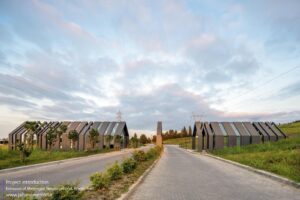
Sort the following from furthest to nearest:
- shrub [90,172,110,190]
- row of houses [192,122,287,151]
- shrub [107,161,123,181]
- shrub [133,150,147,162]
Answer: row of houses [192,122,287,151] → shrub [133,150,147,162] → shrub [107,161,123,181] → shrub [90,172,110,190]

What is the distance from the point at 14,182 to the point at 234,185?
891 cm

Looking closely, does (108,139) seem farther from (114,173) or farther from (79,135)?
(114,173)

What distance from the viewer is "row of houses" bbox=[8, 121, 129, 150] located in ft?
192

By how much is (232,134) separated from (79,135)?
28597 millimetres

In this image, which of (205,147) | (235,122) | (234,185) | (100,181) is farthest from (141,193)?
(235,122)

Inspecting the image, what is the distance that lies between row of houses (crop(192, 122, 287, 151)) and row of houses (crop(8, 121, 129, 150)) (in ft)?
54.3

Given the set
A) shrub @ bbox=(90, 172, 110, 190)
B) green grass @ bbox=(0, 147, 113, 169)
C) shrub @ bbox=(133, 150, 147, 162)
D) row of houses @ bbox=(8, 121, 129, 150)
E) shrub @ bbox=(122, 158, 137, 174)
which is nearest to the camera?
shrub @ bbox=(90, 172, 110, 190)

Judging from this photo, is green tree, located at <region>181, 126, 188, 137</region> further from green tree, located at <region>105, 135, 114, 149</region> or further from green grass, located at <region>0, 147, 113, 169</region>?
green grass, located at <region>0, 147, 113, 169</region>

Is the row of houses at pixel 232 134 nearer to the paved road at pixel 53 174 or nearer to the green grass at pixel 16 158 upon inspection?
the green grass at pixel 16 158

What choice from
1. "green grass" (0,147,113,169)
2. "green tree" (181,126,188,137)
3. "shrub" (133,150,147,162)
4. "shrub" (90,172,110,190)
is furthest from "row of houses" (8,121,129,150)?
"green tree" (181,126,188,137)

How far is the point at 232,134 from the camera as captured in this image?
55875 millimetres

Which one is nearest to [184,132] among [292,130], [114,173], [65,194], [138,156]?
[292,130]

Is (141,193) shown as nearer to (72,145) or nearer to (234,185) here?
(234,185)

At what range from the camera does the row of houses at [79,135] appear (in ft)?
192
